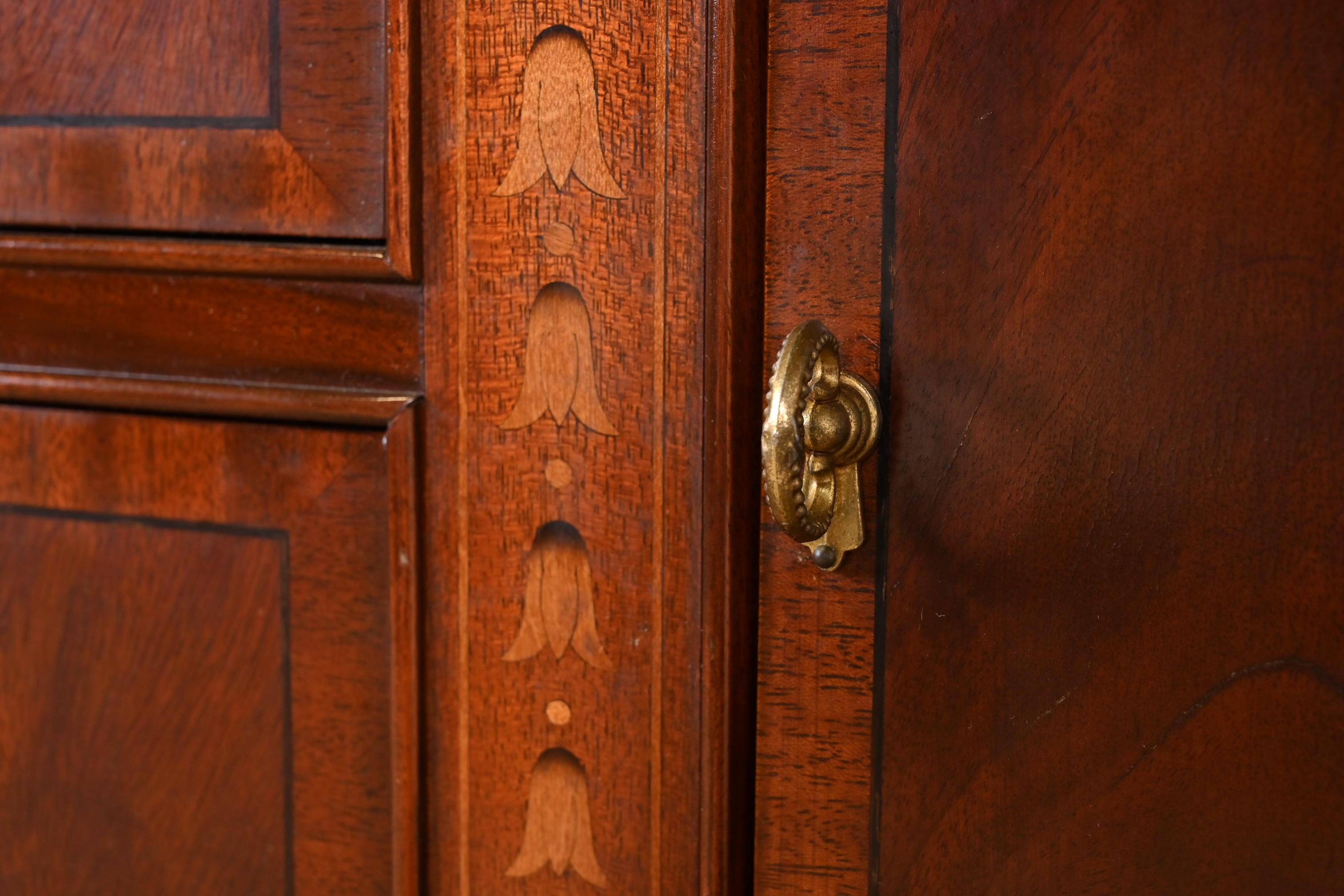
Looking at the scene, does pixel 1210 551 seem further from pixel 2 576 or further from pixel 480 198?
pixel 2 576

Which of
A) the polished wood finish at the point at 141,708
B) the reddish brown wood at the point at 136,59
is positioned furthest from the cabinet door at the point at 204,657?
the reddish brown wood at the point at 136,59

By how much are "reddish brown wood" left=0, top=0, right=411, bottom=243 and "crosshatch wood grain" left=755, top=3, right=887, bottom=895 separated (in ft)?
0.38

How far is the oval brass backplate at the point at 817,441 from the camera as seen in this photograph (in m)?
0.31

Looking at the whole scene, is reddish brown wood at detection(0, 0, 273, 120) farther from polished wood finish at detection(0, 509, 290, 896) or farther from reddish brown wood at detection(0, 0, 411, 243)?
polished wood finish at detection(0, 509, 290, 896)

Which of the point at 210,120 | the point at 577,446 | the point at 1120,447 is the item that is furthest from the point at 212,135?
the point at 1120,447

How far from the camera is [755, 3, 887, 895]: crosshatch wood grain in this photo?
347 millimetres

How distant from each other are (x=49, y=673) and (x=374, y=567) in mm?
138

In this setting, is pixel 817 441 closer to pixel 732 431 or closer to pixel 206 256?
pixel 732 431

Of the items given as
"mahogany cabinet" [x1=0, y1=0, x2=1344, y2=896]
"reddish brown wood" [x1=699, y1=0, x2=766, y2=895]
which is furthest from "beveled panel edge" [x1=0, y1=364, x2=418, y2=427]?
"reddish brown wood" [x1=699, y1=0, x2=766, y2=895]

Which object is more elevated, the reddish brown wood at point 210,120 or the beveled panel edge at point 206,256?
the reddish brown wood at point 210,120

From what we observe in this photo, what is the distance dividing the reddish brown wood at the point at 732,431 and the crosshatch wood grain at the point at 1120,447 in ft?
0.13

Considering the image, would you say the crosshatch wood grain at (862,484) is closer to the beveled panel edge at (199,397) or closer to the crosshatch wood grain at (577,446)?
the crosshatch wood grain at (577,446)

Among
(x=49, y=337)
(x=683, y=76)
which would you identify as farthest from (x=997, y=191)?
(x=49, y=337)

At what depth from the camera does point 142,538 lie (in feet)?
1.43
